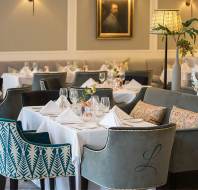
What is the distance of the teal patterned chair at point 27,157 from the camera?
4465 millimetres

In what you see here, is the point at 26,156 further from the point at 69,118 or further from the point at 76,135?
the point at 69,118

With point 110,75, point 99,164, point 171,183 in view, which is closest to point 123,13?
point 110,75

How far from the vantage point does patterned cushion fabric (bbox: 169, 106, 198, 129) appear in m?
5.20

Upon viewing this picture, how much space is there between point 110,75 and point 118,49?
3.48m

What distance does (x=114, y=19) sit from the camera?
11.6 metres

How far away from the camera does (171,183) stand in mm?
5215

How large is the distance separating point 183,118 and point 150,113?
490mm

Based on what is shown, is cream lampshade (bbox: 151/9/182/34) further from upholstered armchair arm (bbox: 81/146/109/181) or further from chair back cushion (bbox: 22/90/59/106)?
upholstered armchair arm (bbox: 81/146/109/181)

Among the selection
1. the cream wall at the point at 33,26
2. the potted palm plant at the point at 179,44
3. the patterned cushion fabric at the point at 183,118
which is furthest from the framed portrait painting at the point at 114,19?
the patterned cushion fabric at the point at 183,118

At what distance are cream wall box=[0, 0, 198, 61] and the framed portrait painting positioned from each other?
0.14m

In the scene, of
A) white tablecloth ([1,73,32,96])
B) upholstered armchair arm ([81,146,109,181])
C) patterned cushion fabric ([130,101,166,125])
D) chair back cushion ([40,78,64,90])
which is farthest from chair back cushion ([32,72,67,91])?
upholstered armchair arm ([81,146,109,181])

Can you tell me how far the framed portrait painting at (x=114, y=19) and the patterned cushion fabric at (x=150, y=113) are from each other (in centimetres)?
576

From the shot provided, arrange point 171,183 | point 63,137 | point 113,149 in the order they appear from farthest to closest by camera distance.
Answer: point 171,183 < point 63,137 < point 113,149

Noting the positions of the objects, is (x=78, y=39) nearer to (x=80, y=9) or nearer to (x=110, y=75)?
(x=80, y=9)
